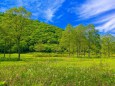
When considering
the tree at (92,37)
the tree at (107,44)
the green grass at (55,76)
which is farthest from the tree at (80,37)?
the green grass at (55,76)

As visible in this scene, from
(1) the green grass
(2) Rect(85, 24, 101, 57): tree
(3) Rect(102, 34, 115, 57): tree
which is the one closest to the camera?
(1) the green grass

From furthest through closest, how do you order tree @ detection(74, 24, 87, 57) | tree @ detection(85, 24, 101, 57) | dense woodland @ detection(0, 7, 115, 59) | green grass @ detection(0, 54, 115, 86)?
tree @ detection(85, 24, 101, 57), tree @ detection(74, 24, 87, 57), dense woodland @ detection(0, 7, 115, 59), green grass @ detection(0, 54, 115, 86)

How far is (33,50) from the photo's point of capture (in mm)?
198500

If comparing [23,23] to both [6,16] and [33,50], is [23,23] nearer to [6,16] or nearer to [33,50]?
[6,16]

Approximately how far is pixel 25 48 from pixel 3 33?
5002 inches

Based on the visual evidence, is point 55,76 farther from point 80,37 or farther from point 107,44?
point 107,44

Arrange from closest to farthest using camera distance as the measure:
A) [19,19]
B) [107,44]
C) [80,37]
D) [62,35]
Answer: [19,19] → [80,37] → [62,35] → [107,44]

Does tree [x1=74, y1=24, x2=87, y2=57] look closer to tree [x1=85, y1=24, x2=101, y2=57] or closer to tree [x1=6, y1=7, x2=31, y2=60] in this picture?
tree [x1=85, y1=24, x2=101, y2=57]

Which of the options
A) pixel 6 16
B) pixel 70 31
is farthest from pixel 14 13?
pixel 70 31

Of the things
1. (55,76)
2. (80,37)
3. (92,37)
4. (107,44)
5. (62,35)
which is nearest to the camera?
(55,76)

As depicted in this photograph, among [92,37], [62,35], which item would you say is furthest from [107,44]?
[62,35]

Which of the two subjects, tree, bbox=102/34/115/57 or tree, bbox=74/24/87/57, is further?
tree, bbox=102/34/115/57

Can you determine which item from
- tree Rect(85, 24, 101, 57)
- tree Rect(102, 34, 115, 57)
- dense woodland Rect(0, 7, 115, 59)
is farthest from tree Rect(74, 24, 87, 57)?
tree Rect(102, 34, 115, 57)

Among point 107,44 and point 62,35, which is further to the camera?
point 107,44
